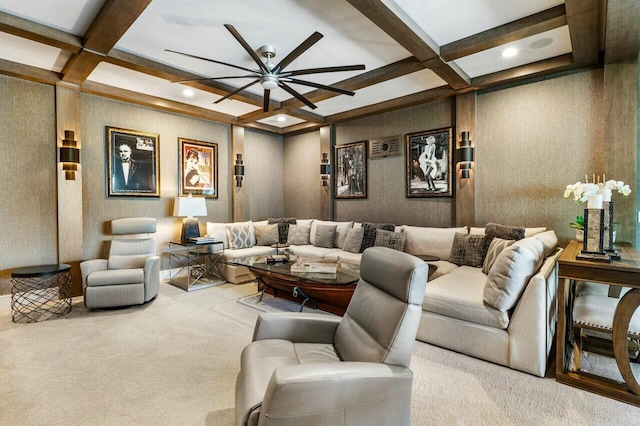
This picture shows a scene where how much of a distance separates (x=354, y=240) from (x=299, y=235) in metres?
1.22

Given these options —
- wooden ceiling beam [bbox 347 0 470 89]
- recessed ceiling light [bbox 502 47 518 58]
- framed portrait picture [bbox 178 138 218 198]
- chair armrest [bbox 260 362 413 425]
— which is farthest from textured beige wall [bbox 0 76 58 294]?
recessed ceiling light [bbox 502 47 518 58]

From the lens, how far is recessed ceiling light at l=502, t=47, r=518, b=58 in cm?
337

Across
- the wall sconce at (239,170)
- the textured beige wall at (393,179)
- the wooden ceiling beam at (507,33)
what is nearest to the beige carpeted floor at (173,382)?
the textured beige wall at (393,179)

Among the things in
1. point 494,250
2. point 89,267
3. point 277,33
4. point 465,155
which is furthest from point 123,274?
point 465,155

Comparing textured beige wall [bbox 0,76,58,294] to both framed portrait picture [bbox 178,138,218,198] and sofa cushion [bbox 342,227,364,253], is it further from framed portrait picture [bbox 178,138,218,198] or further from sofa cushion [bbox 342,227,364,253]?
sofa cushion [bbox 342,227,364,253]

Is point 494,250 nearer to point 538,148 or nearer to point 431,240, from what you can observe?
point 431,240

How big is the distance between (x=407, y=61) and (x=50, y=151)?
180 inches

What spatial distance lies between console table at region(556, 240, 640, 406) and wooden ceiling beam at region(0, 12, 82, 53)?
181 inches

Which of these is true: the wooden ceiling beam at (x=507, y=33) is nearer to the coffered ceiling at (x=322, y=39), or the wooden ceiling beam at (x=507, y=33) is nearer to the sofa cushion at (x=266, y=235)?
the coffered ceiling at (x=322, y=39)

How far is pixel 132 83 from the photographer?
14.2 ft

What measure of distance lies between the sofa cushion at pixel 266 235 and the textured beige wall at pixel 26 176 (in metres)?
2.80

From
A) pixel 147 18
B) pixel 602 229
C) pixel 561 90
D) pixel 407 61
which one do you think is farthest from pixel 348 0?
pixel 561 90

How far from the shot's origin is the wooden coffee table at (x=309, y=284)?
10.3 feet

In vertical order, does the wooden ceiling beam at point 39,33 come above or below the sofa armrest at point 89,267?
above
